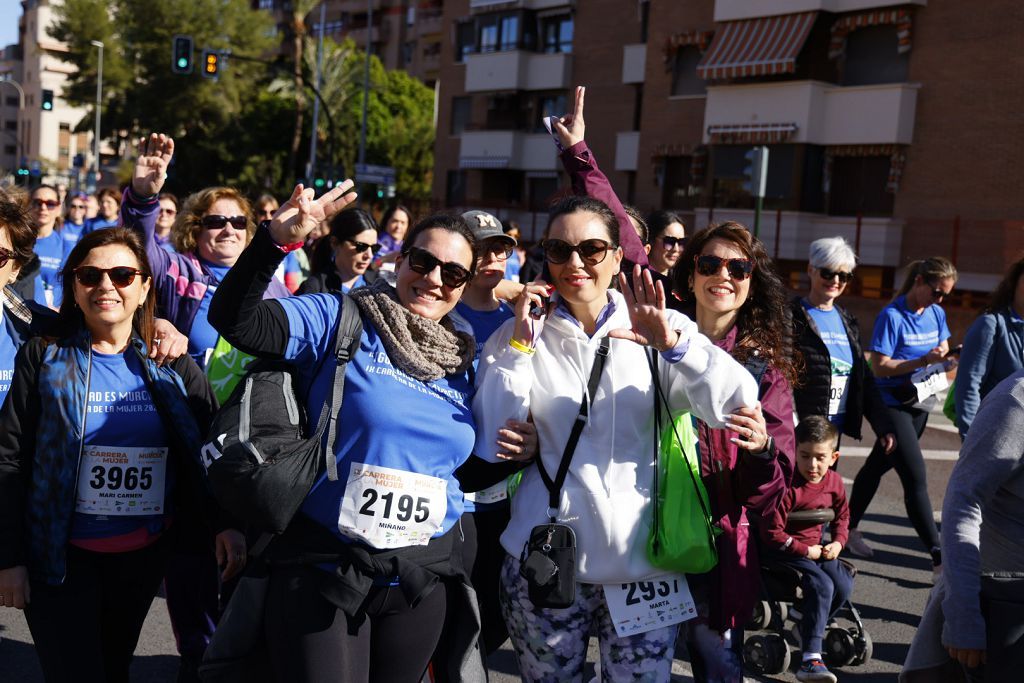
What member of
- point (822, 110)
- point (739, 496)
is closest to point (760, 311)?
point (739, 496)

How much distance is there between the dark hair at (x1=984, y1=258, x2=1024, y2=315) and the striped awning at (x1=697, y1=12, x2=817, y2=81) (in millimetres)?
23606

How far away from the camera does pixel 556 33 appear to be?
39906 millimetres

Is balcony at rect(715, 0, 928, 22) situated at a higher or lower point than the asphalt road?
higher

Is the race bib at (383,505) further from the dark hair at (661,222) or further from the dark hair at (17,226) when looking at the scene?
the dark hair at (661,222)

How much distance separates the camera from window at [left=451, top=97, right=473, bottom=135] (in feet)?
145

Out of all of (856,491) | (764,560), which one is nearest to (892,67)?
(856,491)

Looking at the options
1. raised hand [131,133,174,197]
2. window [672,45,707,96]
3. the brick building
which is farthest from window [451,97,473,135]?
raised hand [131,133,174,197]

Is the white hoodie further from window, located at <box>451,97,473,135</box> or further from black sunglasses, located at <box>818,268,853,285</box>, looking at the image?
window, located at <box>451,97,473,135</box>

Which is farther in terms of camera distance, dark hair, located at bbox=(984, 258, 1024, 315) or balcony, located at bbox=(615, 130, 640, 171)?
balcony, located at bbox=(615, 130, 640, 171)

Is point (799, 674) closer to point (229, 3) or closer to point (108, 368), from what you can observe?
point (108, 368)

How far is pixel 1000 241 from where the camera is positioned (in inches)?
882

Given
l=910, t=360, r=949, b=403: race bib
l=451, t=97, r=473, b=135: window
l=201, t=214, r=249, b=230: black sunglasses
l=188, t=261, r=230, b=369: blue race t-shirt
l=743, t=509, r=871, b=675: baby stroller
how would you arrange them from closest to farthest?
l=743, t=509, r=871, b=675: baby stroller
l=188, t=261, r=230, b=369: blue race t-shirt
l=201, t=214, r=249, b=230: black sunglasses
l=910, t=360, r=949, b=403: race bib
l=451, t=97, r=473, b=135: window

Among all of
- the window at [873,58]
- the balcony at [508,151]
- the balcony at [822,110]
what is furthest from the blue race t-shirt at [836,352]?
the balcony at [508,151]

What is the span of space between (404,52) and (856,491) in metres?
60.5
